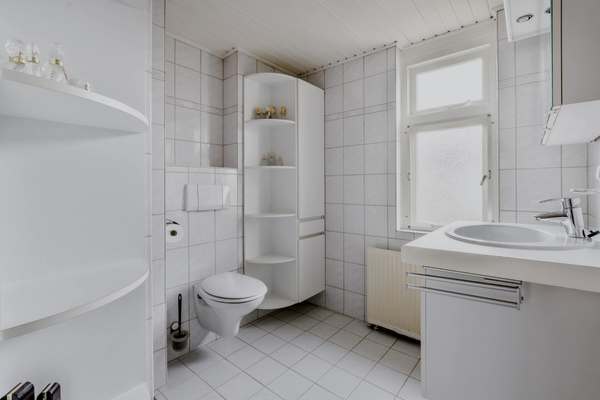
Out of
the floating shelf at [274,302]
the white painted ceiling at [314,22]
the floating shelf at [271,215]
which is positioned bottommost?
the floating shelf at [274,302]

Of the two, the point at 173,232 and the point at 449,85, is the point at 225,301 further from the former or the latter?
the point at 449,85

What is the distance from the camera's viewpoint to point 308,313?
245cm

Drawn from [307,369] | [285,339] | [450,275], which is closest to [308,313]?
[285,339]

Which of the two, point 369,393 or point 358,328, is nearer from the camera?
point 369,393

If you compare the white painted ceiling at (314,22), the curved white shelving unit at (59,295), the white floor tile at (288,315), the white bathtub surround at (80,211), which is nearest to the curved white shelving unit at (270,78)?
the white painted ceiling at (314,22)

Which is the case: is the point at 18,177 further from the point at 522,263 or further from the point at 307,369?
the point at 307,369

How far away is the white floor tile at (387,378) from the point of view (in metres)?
1.53

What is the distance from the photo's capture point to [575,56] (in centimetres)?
76

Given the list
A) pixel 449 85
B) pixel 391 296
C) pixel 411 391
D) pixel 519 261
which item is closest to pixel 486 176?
pixel 449 85

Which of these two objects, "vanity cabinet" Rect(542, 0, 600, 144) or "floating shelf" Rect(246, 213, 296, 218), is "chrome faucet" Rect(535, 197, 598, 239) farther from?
"floating shelf" Rect(246, 213, 296, 218)

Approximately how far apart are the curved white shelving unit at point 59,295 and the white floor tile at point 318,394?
3.71 feet

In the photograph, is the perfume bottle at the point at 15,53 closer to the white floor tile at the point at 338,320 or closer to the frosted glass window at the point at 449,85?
the frosted glass window at the point at 449,85

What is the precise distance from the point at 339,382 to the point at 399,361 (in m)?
0.45

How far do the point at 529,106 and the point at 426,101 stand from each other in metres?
0.64
